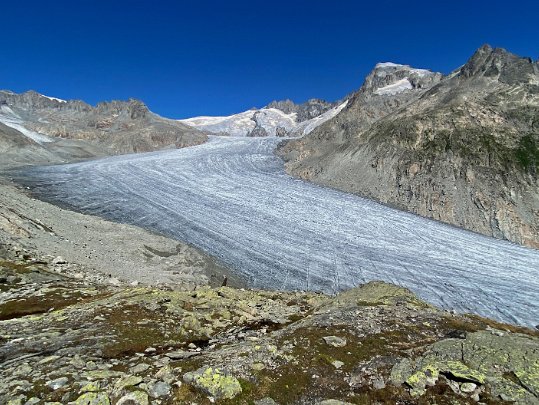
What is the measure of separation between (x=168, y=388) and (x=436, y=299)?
22.7 meters

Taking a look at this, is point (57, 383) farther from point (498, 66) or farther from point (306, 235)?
point (498, 66)

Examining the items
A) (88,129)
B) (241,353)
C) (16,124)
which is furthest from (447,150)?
(16,124)

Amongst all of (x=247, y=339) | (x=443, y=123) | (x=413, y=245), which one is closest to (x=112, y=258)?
(x=247, y=339)

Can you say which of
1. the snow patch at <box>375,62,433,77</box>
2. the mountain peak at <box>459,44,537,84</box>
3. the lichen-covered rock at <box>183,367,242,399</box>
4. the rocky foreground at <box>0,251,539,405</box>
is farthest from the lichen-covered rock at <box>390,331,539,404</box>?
the snow patch at <box>375,62,433,77</box>

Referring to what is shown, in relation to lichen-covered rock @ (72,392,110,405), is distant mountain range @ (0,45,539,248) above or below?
above

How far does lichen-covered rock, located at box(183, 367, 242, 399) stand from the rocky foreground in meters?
0.02

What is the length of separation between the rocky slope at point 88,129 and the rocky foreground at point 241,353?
234 ft

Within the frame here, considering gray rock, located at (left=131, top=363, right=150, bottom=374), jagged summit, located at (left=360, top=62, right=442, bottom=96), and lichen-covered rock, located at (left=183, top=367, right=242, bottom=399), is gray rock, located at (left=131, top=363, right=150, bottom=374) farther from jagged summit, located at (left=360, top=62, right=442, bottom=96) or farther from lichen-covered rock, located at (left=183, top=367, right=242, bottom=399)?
jagged summit, located at (left=360, top=62, right=442, bottom=96)

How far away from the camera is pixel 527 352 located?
9.62m

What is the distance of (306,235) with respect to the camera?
36.8 meters

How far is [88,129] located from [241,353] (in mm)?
121122

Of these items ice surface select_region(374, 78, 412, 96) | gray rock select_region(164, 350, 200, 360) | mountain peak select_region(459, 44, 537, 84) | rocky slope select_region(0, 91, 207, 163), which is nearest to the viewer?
gray rock select_region(164, 350, 200, 360)

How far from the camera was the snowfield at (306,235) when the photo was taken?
28.0m

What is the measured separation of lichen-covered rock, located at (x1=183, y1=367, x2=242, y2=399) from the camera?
8180mm
